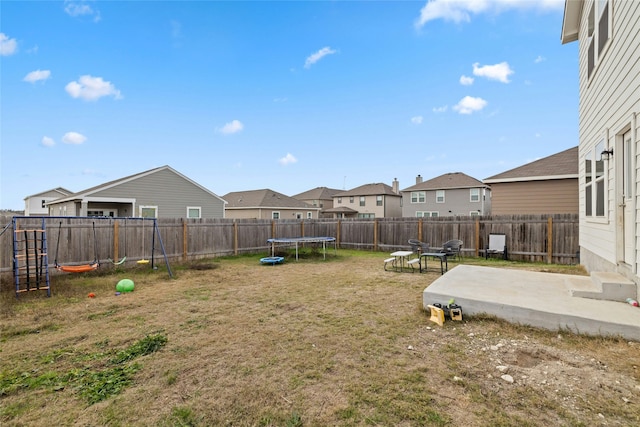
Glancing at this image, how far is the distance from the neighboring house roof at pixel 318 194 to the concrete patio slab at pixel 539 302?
37.6 m

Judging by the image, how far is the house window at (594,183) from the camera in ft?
17.7

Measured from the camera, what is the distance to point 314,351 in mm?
3348

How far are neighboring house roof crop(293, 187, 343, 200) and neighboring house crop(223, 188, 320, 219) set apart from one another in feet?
26.7

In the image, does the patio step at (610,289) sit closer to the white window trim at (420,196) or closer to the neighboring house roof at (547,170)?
the neighboring house roof at (547,170)

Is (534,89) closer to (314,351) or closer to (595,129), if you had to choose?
(595,129)

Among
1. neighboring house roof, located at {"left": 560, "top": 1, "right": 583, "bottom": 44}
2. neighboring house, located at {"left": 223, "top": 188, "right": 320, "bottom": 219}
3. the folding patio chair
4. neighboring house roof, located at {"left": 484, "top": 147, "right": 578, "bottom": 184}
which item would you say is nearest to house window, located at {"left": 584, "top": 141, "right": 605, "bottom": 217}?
neighboring house roof, located at {"left": 560, "top": 1, "right": 583, "bottom": 44}

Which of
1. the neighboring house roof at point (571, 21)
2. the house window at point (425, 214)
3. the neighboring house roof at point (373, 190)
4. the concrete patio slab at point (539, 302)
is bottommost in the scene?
the concrete patio slab at point (539, 302)

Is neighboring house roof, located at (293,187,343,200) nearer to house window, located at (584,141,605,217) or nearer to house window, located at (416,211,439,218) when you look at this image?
house window, located at (416,211,439,218)

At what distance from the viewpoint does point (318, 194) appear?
43.8 metres

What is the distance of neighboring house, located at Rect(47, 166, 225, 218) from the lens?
1485 cm

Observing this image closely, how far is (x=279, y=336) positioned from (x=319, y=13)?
1342cm

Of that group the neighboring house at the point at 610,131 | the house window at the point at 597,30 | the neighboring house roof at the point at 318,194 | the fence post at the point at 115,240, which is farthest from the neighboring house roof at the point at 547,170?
the neighboring house roof at the point at 318,194

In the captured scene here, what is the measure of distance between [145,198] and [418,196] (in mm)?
23752

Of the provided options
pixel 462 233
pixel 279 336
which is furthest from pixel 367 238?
pixel 279 336
